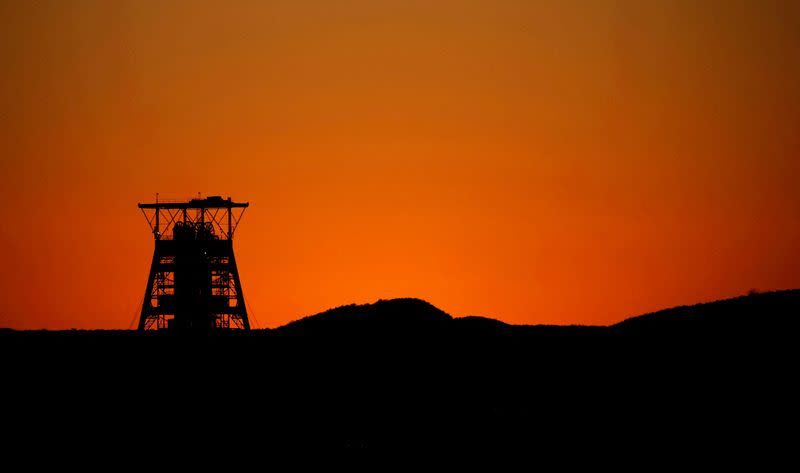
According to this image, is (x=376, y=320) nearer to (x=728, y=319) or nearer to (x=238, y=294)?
(x=728, y=319)

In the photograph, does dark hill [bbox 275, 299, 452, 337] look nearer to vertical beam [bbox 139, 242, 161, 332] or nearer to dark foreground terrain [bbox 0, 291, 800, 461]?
dark foreground terrain [bbox 0, 291, 800, 461]

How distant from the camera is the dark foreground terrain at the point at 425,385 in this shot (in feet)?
A: 117

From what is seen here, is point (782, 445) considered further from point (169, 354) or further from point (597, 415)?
point (169, 354)

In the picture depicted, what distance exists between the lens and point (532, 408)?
126ft

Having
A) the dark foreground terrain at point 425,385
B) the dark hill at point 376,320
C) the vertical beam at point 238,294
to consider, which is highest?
the vertical beam at point 238,294

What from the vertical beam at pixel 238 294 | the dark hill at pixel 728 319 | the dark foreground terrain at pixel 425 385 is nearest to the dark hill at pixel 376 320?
the dark foreground terrain at pixel 425 385

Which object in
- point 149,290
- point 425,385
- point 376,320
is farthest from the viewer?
point 149,290

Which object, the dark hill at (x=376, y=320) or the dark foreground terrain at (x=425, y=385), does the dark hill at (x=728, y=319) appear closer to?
the dark foreground terrain at (x=425, y=385)

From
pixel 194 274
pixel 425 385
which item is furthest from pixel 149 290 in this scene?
pixel 425 385

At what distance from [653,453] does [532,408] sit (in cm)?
520

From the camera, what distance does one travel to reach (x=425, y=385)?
136 feet

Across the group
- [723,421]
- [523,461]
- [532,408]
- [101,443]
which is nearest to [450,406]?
[532,408]

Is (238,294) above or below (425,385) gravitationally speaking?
above

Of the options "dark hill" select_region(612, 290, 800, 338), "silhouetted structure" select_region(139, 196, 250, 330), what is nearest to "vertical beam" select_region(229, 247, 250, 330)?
"silhouetted structure" select_region(139, 196, 250, 330)
